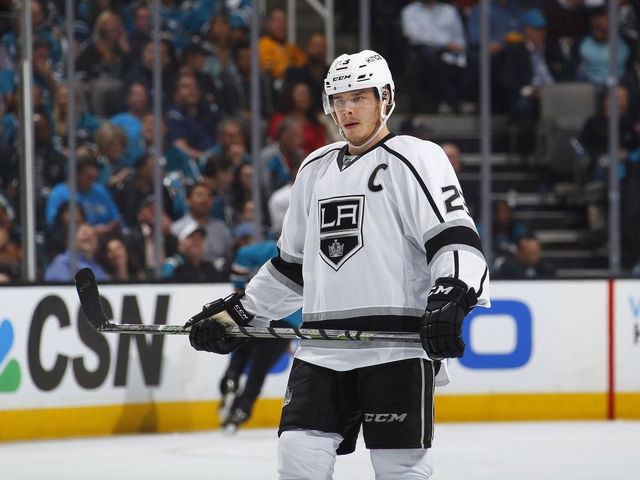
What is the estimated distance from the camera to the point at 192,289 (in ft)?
19.2

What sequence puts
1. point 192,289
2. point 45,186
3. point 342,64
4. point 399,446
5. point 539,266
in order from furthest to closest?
point 539,266
point 45,186
point 192,289
point 342,64
point 399,446

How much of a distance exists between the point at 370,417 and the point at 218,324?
456mm

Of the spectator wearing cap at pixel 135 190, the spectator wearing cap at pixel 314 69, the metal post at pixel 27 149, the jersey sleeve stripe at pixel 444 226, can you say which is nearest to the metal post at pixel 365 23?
the spectator wearing cap at pixel 314 69

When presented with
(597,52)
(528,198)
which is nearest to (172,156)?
(528,198)

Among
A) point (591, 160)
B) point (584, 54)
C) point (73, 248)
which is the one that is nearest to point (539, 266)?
point (591, 160)

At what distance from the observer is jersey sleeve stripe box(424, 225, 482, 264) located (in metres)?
2.36

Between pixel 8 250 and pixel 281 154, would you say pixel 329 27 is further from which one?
pixel 8 250

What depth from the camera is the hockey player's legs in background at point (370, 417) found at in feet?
7.78

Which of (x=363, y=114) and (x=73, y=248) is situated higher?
(x=363, y=114)

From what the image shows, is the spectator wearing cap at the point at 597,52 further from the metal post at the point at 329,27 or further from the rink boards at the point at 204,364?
the rink boards at the point at 204,364

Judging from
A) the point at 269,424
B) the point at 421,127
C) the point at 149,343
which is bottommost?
the point at 269,424

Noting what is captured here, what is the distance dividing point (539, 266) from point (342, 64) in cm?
470

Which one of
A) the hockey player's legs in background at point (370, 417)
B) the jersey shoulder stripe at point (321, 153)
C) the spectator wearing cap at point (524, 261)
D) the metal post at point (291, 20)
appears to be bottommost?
the spectator wearing cap at point (524, 261)

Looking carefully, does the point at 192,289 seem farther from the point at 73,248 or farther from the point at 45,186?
the point at 45,186
